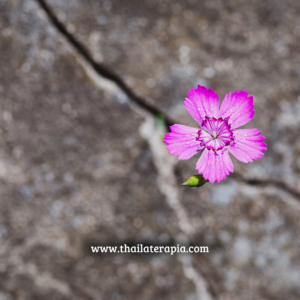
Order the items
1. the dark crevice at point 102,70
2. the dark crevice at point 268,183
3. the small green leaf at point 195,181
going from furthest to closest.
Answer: the dark crevice at point 268,183 → the dark crevice at point 102,70 → the small green leaf at point 195,181

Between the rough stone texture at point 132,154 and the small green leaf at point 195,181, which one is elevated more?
the rough stone texture at point 132,154

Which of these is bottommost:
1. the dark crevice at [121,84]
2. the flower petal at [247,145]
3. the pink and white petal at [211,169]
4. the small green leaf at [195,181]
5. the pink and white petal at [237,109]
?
the small green leaf at [195,181]

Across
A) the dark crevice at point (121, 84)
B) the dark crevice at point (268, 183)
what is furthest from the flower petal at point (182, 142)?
the dark crevice at point (268, 183)

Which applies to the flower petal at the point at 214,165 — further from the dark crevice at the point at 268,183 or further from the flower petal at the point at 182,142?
the dark crevice at the point at 268,183

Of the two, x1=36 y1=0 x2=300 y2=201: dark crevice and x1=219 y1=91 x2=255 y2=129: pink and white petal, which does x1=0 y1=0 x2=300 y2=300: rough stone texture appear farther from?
x1=219 y1=91 x2=255 y2=129: pink and white petal

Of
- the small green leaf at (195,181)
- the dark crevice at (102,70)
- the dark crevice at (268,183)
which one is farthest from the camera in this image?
the dark crevice at (268,183)

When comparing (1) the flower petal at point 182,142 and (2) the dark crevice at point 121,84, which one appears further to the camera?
(2) the dark crevice at point 121,84

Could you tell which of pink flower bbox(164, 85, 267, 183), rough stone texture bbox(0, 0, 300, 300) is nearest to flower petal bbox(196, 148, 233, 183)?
pink flower bbox(164, 85, 267, 183)
